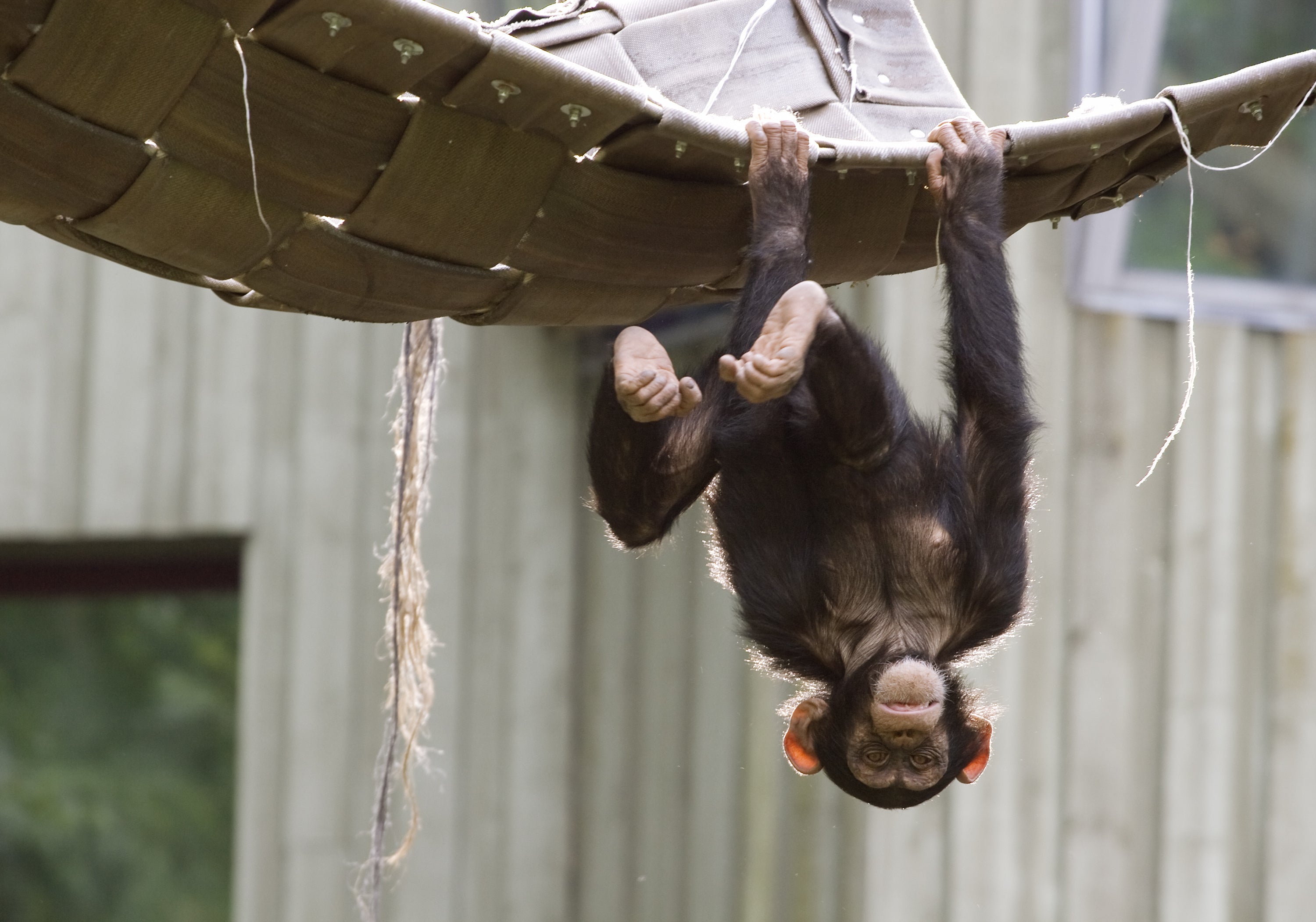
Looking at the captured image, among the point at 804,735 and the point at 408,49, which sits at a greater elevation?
the point at 408,49

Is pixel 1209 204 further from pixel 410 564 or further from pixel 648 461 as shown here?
pixel 410 564

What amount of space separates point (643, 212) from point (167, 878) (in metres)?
8.66

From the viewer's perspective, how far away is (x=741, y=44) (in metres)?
2.81

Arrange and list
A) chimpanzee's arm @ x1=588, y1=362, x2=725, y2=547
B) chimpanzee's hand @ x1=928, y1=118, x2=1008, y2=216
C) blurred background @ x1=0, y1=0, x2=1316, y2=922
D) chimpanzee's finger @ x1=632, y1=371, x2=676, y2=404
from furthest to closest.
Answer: blurred background @ x1=0, y1=0, x2=1316, y2=922
chimpanzee's arm @ x1=588, y1=362, x2=725, y2=547
chimpanzee's hand @ x1=928, y1=118, x2=1008, y2=216
chimpanzee's finger @ x1=632, y1=371, x2=676, y2=404

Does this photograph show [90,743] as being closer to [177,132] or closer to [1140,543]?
[1140,543]

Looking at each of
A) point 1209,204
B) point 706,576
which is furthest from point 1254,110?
point 706,576

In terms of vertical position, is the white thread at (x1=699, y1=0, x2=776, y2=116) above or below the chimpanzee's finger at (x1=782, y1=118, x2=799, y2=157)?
above

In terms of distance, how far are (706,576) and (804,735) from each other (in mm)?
2657

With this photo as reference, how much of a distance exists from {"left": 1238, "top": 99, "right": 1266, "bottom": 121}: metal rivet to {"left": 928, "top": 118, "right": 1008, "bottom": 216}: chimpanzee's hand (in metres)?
0.42

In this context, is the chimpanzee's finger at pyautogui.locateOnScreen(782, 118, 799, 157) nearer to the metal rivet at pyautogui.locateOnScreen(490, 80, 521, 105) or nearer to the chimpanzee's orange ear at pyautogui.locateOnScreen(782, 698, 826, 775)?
the metal rivet at pyautogui.locateOnScreen(490, 80, 521, 105)

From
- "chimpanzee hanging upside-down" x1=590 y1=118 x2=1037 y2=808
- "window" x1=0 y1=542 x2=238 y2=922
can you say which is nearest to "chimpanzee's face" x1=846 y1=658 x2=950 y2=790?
"chimpanzee hanging upside-down" x1=590 y1=118 x2=1037 y2=808

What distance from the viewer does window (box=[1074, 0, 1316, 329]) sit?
15.9 feet

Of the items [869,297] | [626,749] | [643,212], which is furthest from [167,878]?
[643,212]

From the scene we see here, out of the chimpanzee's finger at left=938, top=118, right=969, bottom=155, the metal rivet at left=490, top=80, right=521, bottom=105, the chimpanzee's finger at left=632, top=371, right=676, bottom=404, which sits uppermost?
the chimpanzee's finger at left=938, top=118, right=969, bottom=155
